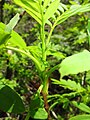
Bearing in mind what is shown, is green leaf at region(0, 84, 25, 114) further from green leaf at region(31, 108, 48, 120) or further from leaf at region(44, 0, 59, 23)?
leaf at region(44, 0, 59, 23)

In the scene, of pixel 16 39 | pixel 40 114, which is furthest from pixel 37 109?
pixel 16 39

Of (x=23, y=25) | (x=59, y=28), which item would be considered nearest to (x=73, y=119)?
(x=59, y=28)

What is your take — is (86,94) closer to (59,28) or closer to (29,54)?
(29,54)

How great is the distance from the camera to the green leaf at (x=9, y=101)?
21.7 inches

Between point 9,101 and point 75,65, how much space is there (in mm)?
184

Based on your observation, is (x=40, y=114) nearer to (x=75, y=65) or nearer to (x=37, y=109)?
(x=37, y=109)

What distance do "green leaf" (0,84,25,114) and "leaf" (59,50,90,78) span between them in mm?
161

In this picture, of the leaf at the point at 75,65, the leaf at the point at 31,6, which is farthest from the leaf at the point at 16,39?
the leaf at the point at 75,65

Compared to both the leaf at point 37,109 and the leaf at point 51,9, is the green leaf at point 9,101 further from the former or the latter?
the leaf at point 51,9

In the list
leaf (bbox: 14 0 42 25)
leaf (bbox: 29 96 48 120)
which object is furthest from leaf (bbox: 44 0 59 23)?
leaf (bbox: 29 96 48 120)

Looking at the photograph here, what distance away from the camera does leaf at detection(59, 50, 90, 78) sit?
424mm

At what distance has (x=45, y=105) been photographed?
0.63 meters

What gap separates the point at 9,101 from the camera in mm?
555

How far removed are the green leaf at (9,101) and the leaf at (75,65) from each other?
0.53 ft
